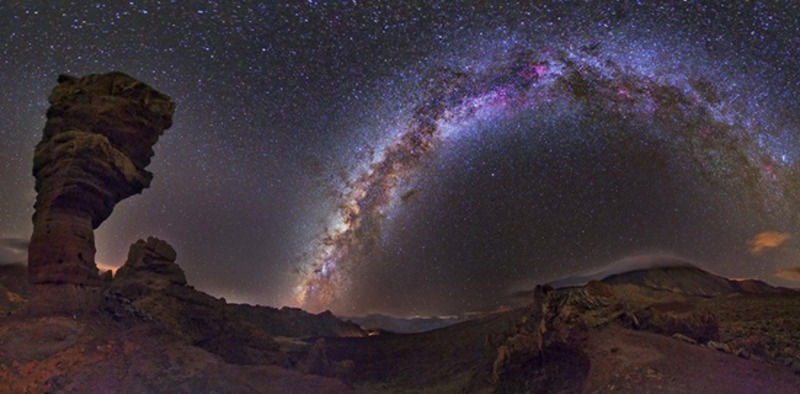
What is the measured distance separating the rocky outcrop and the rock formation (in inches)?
114

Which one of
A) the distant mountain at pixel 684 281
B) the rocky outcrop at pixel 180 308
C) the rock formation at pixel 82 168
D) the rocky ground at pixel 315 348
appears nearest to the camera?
the rocky ground at pixel 315 348

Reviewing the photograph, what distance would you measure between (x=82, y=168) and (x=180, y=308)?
941 cm

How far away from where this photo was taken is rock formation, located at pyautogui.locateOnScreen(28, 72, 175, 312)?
19.8 meters

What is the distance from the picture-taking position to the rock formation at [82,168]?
64.9 ft

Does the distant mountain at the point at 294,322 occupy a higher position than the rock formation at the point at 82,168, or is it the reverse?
the rock formation at the point at 82,168

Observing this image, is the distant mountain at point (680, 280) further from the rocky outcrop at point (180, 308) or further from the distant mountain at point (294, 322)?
the rocky outcrop at point (180, 308)

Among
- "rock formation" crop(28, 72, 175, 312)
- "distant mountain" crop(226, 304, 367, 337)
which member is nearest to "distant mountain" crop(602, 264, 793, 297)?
"distant mountain" crop(226, 304, 367, 337)

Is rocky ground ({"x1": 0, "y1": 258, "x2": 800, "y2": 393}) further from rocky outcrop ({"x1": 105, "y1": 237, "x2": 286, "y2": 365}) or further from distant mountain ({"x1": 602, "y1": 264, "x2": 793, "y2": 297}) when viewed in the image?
distant mountain ({"x1": 602, "y1": 264, "x2": 793, "y2": 297})

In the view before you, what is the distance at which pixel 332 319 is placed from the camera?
124562 millimetres

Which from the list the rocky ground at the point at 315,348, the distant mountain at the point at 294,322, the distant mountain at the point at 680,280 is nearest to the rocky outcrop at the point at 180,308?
the rocky ground at the point at 315,348

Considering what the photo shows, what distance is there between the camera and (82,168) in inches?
828

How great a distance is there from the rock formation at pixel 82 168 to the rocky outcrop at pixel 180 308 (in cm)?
290

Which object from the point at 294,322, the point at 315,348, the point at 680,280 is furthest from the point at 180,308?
the point at 680,280

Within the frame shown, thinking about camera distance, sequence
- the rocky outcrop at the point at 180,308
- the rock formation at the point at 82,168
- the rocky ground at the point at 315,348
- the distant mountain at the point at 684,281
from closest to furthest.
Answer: the rocky ground at the point at 315,348 < the rock formation at the point at 82,168 < the rocky outcrop at the point at 180,308 < the distant mountain at the point at 684,281
